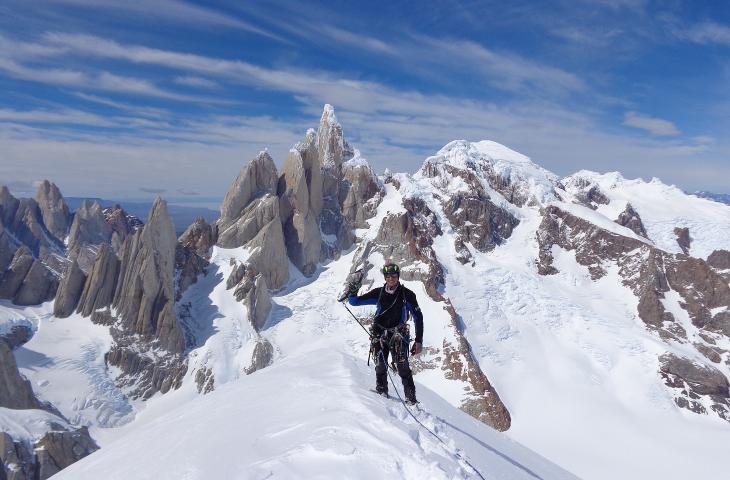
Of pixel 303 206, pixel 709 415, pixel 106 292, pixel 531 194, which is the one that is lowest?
pixel 709 415

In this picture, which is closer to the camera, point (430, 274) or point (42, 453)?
point (42, 453)

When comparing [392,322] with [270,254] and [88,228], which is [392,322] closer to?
[270,254]

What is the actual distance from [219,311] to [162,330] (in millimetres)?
11943

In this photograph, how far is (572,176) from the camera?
198375mm

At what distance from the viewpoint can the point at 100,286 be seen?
89875 millimetres

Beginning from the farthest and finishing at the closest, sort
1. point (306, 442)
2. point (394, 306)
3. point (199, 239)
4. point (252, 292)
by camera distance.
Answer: point (199, 239) → point (252, 292) → point (394, 306) → point (306, 442)

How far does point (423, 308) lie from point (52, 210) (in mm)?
135966

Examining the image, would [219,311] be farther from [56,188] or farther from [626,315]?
[56,188]

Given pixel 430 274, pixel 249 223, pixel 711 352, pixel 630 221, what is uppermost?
pixel 630 221

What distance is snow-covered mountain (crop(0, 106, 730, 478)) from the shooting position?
79062mm

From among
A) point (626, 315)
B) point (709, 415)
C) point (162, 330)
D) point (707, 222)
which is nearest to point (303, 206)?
point (162, 330)

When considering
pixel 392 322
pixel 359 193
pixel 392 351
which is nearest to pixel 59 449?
pixel 392 351

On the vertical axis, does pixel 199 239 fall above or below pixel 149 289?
above

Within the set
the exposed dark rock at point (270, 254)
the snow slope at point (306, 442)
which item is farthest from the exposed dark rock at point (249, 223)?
the snow slope at point (306, 442)
